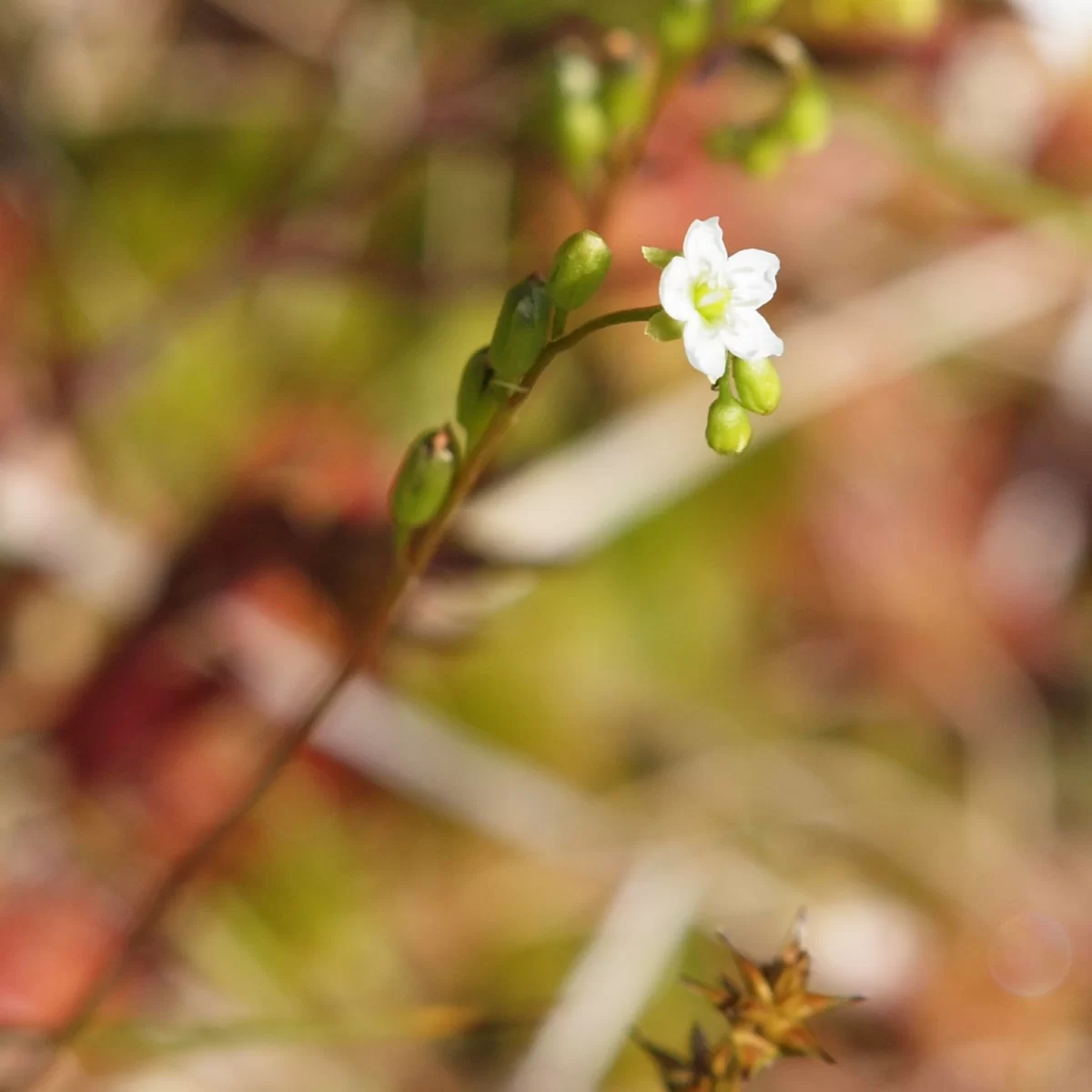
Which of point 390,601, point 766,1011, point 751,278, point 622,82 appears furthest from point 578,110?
→ point 766,1011

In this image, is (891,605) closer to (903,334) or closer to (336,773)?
(903,334)

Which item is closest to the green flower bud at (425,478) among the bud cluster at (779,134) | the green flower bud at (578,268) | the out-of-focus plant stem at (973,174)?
the green flower bud at (578,268)

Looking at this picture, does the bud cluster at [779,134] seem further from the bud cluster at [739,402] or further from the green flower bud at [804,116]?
the bud cluster at [739,402]

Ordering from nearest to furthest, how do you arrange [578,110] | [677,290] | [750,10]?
[677,290]
[750,10]
[578,110]

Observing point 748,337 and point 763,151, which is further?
point 763,151

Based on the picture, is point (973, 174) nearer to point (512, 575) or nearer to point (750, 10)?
point (750, 10)

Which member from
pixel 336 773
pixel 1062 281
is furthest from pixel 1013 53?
pixel 336 773
